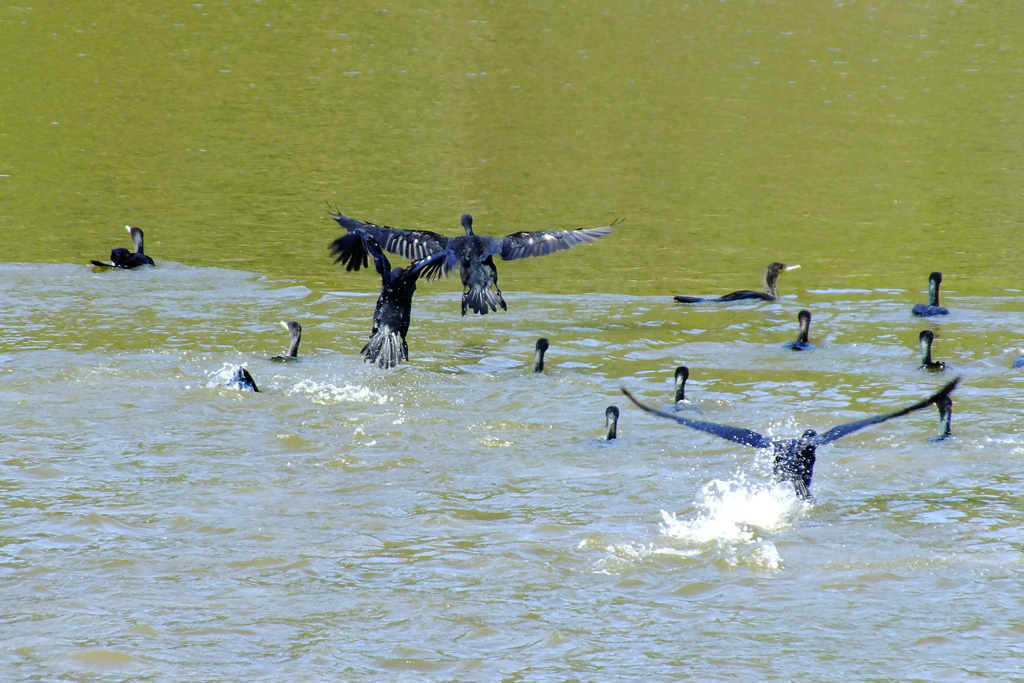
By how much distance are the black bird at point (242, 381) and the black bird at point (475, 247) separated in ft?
8.64

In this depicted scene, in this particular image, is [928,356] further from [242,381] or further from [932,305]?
[242,381]

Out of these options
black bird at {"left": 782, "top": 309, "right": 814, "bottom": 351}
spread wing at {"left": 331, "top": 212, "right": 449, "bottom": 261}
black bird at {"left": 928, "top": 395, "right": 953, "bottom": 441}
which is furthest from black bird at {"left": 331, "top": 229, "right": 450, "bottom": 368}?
black bird at {"left": 928, "top": 395, "right": 953, "bottom": 441}

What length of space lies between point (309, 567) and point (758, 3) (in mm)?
48270

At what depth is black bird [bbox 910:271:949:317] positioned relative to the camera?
1399cm

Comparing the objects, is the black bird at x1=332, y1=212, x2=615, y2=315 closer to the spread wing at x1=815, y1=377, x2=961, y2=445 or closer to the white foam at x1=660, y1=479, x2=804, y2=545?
the white foam at x1=660, y1=479, x2=804, y2=545

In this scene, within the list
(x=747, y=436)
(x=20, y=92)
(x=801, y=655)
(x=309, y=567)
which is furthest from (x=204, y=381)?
(x=20, y=92)

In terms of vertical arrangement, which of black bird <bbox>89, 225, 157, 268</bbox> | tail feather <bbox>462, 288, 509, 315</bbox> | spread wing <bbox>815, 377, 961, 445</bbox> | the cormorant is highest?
black bird <bbox>89, 225, 157, 268</bbox>

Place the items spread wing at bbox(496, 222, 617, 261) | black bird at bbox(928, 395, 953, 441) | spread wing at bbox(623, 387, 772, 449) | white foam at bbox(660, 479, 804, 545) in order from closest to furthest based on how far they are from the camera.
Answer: spread wing at bbox(623, 387, 772, 449) → white foam at bbox(660, 479, 804, 545) → black bird at bbox(928, 395, 953, 441) → spread wing at bbox(496, 222, 617, 261)

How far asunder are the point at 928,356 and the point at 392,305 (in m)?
4.94

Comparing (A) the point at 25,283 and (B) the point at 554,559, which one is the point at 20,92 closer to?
(A) the point at 25,283

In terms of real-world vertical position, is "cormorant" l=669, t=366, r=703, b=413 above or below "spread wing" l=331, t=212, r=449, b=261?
below

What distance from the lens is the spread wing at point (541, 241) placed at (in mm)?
13736

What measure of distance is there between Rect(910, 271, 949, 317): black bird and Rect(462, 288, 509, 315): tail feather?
4472 millimetres

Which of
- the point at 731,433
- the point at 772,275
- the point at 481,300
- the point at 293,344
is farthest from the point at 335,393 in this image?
the point at 772,275
